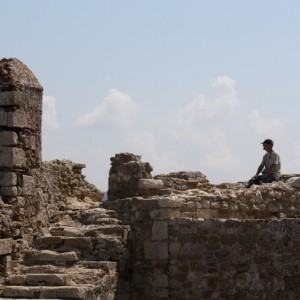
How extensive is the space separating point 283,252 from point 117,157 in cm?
352

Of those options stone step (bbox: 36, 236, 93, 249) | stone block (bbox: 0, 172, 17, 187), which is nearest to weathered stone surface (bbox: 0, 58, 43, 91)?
stone block (bbox: 0, 172, 17, 187)

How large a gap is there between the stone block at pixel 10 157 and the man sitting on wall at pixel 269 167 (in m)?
4.76

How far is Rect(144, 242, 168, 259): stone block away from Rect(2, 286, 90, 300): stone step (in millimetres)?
1572

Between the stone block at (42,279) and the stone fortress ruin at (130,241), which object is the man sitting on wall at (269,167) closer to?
the stone fortress ruin at (130,241)

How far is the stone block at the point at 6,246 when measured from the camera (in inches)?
417

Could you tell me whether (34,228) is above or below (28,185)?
below

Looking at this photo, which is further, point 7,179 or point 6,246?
point 7,179

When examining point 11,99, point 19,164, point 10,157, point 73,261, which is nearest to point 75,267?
point 73,261

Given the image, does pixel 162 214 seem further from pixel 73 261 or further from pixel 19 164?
pixel 19 164

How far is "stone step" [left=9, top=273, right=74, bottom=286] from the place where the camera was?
33.8 ft

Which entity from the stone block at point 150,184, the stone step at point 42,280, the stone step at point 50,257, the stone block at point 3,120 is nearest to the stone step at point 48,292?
the stone step at point 42,280

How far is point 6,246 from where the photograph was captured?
10.7 meters

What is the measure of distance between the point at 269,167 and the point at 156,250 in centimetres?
366

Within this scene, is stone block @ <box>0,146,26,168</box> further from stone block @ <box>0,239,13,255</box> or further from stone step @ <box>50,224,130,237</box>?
stone step @ <box>50,224,130,237</box>
